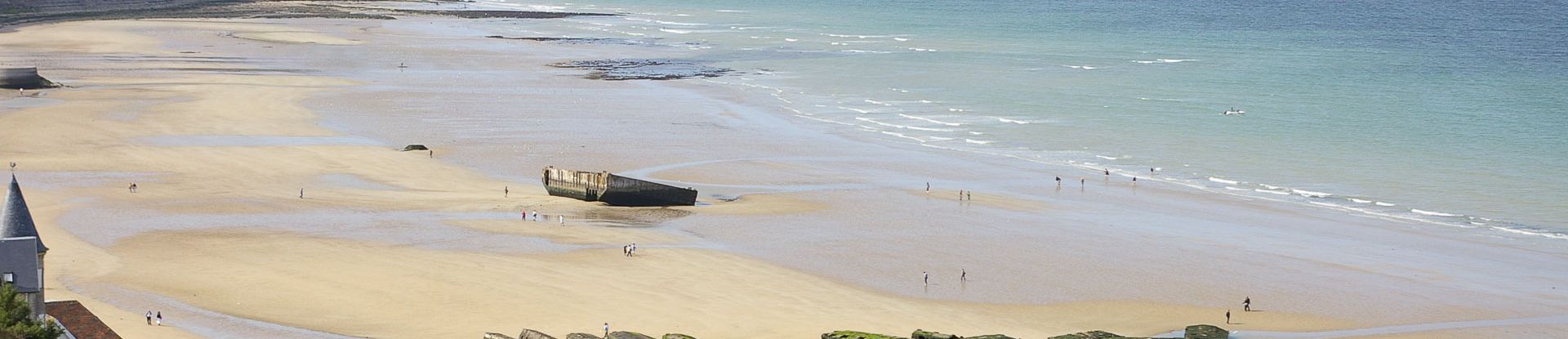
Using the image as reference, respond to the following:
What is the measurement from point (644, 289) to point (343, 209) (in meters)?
11.4

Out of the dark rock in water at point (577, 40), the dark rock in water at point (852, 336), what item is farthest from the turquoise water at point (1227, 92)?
the dark rock in water at point (852, 336)

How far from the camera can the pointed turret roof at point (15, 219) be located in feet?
74.4

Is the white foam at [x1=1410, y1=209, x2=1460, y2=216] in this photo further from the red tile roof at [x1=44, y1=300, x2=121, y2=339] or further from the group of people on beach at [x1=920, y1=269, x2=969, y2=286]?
the red tile roof at [x1=44, y1=300, x2=121, y2=339]

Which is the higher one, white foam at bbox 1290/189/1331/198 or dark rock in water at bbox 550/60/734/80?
dark rock in water at bbox 550/60/734/80

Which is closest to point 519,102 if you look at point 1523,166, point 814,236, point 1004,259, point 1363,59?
point 814,236

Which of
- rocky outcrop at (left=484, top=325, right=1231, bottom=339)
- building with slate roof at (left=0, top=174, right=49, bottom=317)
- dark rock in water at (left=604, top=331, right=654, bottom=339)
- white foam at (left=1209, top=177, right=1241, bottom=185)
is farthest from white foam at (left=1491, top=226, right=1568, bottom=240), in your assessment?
building with slate roof at (left=0, top=174, right=49, bottom=317)

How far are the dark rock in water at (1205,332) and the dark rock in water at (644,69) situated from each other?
49524 mm

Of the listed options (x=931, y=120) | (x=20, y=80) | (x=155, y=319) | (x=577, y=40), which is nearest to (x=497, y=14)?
(x=577, y=40)

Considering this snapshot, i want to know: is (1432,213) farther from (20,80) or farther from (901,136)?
(20,80)

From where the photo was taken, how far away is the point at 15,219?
22.8m

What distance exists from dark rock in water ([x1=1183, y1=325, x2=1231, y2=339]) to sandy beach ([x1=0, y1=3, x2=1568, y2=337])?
3.74ft

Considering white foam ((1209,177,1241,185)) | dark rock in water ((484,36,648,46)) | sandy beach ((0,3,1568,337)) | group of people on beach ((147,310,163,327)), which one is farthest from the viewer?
dark rock in water ((484,36,648,46))

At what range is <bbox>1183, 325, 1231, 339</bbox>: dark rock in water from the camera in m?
26.2

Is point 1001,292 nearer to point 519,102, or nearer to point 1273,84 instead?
point 519,102
